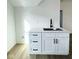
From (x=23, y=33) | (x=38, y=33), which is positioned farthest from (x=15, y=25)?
(x=38, y=33)

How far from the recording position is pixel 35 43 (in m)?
4.84

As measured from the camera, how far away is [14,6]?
7.37 metres

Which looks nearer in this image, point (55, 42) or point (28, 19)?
point (55, 42)

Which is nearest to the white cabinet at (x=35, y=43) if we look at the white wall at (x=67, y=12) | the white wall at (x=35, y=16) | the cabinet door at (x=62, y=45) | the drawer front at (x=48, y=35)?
the drawer front at (x=48, y=35)

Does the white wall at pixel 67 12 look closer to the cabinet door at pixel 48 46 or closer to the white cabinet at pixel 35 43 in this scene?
the cabinet door at pixel 48 46

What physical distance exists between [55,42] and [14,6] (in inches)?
144

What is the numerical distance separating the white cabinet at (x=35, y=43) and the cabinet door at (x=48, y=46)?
0.18 m

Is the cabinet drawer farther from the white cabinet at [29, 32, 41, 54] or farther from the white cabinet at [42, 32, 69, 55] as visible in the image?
the white cabinet at [42, 32, 69, 55]

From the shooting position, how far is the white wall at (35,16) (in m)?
7.54

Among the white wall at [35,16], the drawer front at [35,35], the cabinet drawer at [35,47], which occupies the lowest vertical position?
the cabinet drawer at [35,47]

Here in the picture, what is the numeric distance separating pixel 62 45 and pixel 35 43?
3.17ft
